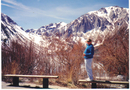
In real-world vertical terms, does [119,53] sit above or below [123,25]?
below

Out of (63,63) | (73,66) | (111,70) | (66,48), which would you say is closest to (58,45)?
(66,48)

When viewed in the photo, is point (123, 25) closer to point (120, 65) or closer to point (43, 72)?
point (120, 65)

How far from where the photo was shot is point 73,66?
5.57 meters

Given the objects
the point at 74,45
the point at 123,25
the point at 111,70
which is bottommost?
the point at 111,70

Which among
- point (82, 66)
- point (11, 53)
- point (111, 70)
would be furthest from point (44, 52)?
point (111, 70)

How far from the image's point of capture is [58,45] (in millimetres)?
6363

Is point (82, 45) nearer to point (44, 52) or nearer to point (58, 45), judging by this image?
point (58, 45)

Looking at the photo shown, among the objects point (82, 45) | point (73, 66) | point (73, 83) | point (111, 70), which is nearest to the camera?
point (73, 83)

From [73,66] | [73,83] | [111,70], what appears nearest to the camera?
[73,83]

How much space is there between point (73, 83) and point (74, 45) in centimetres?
169

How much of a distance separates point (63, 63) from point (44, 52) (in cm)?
105

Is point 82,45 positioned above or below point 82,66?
above

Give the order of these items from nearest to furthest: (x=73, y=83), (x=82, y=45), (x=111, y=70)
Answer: (x=73, y=83)
(x=111, y=70)
(x=82, y=45)

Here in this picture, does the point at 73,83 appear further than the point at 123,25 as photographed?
No
